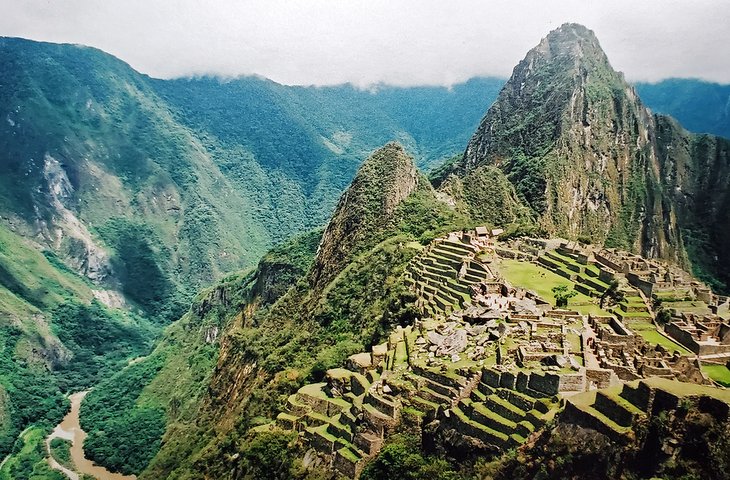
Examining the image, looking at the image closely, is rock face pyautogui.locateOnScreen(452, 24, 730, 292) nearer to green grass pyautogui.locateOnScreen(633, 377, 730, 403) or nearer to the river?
the river

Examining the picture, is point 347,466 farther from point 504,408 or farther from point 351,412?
point 504,408

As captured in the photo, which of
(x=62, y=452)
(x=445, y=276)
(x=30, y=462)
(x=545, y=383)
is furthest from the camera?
(x=62, y=452)

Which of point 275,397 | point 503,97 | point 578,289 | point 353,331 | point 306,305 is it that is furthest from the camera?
point 503,97

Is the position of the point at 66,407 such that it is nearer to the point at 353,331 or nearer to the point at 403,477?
the point at 353,331

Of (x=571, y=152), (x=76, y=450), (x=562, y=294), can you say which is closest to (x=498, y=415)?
(x=562, y=294)

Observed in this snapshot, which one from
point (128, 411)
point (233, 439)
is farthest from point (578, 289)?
point (128, 411)

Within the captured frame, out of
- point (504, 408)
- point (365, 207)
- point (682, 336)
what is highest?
point (365, 207)

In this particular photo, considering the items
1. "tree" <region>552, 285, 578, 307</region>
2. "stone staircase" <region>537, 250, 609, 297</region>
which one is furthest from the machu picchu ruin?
"stone staircase" <region>537, 250, 609, 297</region>
